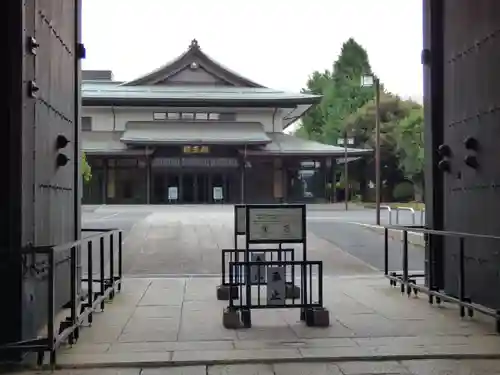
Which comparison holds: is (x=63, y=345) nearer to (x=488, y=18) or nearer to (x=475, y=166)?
(x=475, y=166)

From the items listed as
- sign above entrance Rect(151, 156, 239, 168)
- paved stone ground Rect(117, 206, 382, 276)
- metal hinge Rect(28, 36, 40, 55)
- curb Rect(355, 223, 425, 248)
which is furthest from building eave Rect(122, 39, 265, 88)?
metal hinge Rect(28, 36, 40, 55)

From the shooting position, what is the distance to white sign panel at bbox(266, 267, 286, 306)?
7.44 meters

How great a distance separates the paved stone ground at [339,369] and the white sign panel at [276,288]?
1.77 metres

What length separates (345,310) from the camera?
840 centimetres

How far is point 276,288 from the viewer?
7449mm

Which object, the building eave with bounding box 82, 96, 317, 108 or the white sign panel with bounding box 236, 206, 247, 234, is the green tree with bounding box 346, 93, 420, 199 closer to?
the building eave with bounding box 82, 96, 317, 108

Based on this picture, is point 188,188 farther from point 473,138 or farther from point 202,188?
point 473,138

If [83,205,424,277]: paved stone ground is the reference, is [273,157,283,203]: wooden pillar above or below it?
above

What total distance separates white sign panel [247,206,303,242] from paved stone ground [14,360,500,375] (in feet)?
8.43

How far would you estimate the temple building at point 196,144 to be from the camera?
149 feet

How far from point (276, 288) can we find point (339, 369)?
2.02m

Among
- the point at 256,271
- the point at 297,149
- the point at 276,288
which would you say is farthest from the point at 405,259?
the point at 297,149

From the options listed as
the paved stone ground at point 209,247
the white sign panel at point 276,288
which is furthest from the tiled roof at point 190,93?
the white sign panel at point 276,288

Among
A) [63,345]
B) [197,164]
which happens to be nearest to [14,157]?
[63,345]
